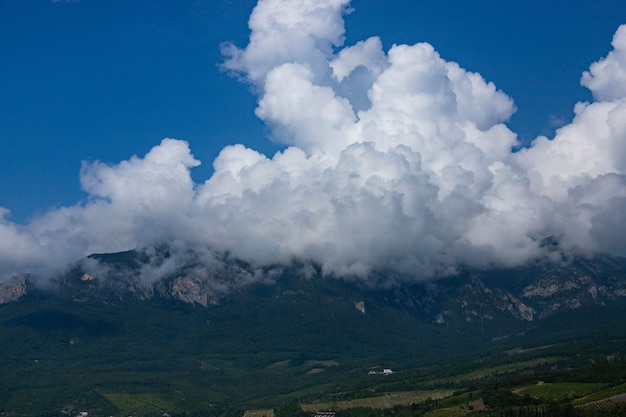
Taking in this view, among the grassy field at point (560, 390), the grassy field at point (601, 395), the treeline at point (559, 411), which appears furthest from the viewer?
the grassy field at point (560, 390)

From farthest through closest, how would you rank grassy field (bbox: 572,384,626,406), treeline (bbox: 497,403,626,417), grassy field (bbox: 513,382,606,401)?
grassy field (bbox: 513,382,606,401)
grassy field (bbox: 572,384,626,406)
treeline (bbox: 497,403,626,417)

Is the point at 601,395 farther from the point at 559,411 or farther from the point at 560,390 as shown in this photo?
the point at 559,411

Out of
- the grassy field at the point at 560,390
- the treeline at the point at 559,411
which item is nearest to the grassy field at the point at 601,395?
the grassy field at the point at 560,390

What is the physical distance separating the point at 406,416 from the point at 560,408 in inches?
1840

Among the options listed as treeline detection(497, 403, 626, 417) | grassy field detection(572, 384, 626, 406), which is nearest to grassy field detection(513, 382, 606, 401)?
grassy field detection(572, 384, 626, 406)

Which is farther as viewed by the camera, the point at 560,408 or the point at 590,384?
the point at 590,384

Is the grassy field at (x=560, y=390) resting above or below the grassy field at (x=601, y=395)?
above

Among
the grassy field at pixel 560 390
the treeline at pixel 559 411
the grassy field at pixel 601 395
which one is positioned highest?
the grassy field at pixel 560 390

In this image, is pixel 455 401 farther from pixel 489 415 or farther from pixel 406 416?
pixel 489 415

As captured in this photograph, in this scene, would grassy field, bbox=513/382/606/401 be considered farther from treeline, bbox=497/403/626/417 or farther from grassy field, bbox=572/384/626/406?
treeline, bbox=497/403/626/417

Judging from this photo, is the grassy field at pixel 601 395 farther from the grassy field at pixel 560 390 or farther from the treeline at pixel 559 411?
the treeline at pixel 559 411

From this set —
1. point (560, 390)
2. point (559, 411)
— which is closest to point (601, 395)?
point (560, 390)

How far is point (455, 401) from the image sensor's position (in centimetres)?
19988

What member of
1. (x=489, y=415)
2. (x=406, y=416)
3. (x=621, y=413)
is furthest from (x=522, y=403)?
(x=621, y=413)
